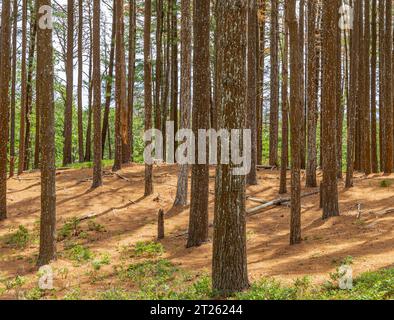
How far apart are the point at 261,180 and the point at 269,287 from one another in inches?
490

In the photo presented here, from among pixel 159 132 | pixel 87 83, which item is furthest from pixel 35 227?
pixel 87 83

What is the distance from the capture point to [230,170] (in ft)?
22.8

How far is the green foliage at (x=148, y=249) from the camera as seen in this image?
11742 mm

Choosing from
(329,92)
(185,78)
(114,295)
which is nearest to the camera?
(114,295)

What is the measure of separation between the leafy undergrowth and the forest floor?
40mm

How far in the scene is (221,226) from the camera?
7.13 metres

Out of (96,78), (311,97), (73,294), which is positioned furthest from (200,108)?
(96,78)

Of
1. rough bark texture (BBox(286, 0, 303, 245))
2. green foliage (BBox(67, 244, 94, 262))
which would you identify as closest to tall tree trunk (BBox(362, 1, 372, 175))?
rough bark texture (BBox(286, 0, 303, 245))

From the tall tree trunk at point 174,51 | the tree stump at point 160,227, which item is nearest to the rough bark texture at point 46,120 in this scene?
the tree stump at point 160,227

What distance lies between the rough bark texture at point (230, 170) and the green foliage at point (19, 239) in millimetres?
7701

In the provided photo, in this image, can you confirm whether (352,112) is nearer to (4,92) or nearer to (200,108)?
(200,108)

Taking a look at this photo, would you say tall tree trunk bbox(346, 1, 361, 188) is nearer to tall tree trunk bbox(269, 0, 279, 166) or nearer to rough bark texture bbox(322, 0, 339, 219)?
tall tree trunk bbox(269, 0, 279, 166)

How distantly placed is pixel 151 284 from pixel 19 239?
6.18m

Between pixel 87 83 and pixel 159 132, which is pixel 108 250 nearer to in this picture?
pixel 159 132
